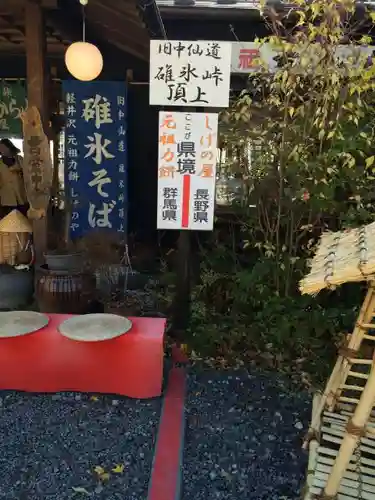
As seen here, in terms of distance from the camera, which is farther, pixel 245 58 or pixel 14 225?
pixel 245 58

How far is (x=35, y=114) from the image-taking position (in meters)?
5.91

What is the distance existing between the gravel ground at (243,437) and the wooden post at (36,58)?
2.99m

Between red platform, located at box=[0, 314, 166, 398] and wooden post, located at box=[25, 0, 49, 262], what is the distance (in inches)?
81.2

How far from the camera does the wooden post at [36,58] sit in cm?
584

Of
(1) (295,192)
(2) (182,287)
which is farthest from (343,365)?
(2) (182,287)

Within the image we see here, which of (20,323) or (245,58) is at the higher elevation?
(245,58)

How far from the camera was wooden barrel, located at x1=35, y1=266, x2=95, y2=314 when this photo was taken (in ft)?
18.7

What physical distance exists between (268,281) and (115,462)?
223 centimetres

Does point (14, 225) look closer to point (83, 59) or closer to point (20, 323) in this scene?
point (83, 59)

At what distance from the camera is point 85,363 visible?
434cm

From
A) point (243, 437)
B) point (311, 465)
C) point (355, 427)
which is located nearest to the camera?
point (355, 427)

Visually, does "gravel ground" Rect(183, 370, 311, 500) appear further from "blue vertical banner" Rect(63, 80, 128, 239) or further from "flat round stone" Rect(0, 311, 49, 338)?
"blue vertical banner" Rect(63, 80, 128, 239)

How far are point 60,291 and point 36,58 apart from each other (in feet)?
9.02

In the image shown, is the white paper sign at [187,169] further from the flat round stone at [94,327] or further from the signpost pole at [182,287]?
the flat round stone at [94,327]
